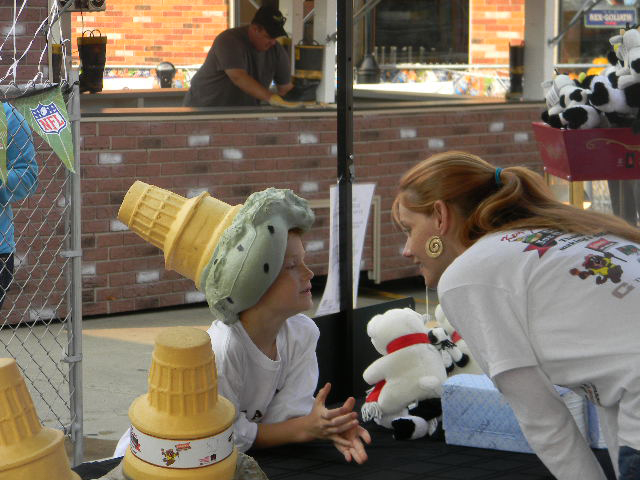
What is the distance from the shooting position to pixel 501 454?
2.95m

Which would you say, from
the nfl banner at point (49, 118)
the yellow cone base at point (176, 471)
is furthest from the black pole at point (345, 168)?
the yellow cone base at point (176, 471)

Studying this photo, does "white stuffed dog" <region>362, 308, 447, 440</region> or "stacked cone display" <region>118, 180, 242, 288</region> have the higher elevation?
"stacked cone display" <region>118, 180, 242, 288</region>

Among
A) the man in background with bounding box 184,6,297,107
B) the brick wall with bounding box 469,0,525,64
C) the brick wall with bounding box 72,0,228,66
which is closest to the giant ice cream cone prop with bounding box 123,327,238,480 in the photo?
the man in background with bounding box 184,6,297,107

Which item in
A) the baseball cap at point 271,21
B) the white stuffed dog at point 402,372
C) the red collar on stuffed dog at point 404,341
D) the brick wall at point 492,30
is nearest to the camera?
the white stuffed dog at point 402,372

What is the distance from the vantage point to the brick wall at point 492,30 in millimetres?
14133

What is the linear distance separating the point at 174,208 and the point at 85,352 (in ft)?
10.6

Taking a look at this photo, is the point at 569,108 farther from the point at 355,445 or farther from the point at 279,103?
the point at 355,445

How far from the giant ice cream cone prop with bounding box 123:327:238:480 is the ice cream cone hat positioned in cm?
65

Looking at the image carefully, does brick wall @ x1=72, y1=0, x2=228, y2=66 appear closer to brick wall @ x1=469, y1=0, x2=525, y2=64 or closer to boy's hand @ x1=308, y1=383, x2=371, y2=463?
brick wall @ x1=469, y1=0, x2=525, y2=64

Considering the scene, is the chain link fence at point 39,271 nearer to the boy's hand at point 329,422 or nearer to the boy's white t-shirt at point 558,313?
the boy's hand at point 329,422

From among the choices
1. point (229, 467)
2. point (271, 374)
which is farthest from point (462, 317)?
point (271, 374)

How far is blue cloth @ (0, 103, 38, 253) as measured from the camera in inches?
150

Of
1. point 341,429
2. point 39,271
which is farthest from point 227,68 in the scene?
point 341,429

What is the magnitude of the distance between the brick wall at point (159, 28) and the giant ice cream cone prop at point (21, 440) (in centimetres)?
1113
